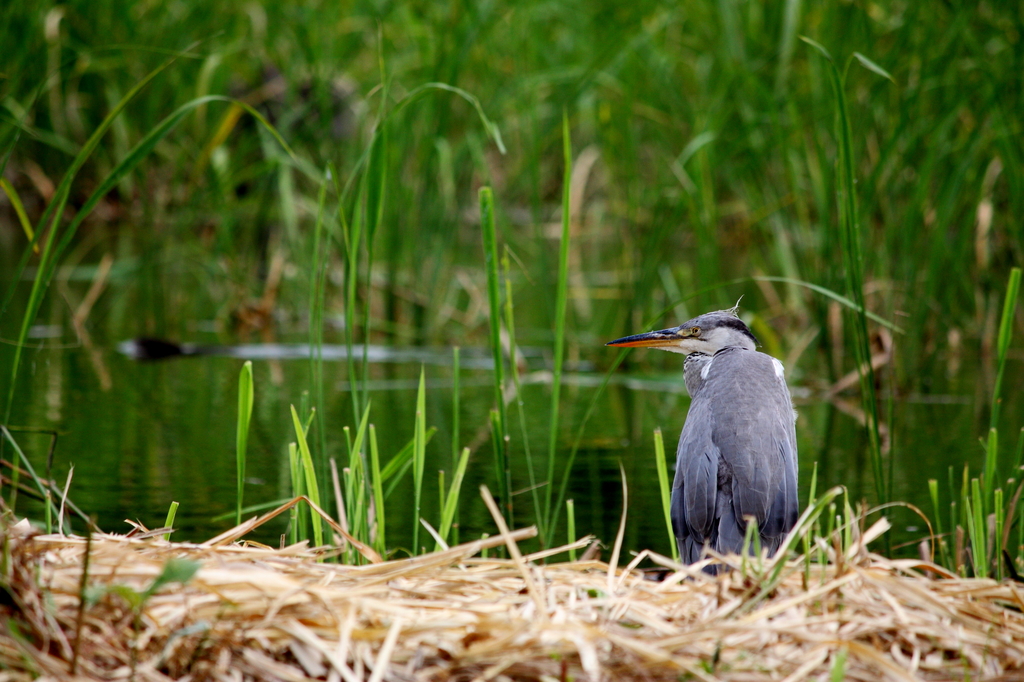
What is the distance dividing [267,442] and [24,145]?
5780mm

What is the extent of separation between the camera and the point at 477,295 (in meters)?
5.99

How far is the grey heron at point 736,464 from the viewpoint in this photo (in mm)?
2561

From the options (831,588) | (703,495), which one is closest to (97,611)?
(831,588)

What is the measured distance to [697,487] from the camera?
8.50ft

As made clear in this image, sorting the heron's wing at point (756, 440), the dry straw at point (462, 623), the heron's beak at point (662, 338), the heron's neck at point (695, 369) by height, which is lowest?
the dry straw at point (462, 623)

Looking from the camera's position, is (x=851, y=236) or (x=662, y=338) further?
(x=662, y=338)

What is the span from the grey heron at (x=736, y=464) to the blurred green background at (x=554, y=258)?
30cm

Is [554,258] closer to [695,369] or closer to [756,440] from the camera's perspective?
[695,369]

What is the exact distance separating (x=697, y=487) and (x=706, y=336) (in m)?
0.70

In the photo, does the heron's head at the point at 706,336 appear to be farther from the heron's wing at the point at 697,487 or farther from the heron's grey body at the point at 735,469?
the heron's wing at the point at 697,487

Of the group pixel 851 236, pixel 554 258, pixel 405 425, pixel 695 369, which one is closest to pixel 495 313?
pixel 851 236

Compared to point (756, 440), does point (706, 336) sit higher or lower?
higher

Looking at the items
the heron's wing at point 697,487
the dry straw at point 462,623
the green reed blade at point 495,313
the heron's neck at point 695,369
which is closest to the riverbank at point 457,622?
the dry straw at point 462,623

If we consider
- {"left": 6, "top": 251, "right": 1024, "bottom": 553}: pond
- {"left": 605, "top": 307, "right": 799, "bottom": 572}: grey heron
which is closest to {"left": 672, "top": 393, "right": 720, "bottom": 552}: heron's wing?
{"left": 605, "top": 307, "right": 799, "bottom": 572}: grey heron
